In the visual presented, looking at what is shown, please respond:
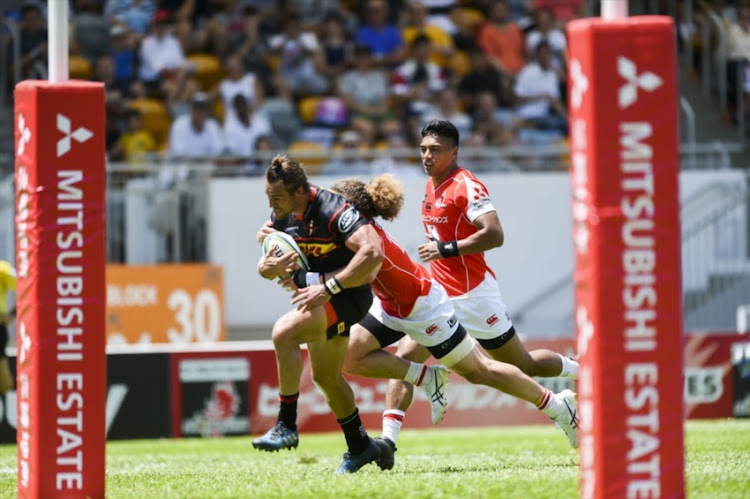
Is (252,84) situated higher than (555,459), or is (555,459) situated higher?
(252,84)

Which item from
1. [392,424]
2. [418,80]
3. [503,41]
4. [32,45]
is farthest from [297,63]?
[392,424]

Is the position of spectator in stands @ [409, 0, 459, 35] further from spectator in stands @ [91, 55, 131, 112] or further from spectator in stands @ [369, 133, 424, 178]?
spectator in stands @ [91, 55, 131, 112]

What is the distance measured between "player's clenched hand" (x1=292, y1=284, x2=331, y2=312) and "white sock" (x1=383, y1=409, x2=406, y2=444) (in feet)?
5.13

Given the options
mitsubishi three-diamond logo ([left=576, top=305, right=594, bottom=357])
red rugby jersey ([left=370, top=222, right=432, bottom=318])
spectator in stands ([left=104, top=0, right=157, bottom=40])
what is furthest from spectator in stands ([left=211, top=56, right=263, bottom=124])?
mitsubishi three-diamond logo ([left=576, top=305, right=594, bottom=357])

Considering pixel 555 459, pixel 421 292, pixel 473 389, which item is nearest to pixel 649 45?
pixel 421 292

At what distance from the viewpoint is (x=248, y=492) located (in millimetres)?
6801

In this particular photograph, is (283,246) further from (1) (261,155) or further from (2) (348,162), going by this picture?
(2) (348,162)

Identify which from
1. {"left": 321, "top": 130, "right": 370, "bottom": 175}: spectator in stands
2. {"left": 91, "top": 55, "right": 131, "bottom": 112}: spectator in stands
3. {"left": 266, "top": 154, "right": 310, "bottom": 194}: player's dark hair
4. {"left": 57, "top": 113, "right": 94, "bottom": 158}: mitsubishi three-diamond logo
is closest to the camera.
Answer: {"left": 57, "top": 113, "right": 94, "bottom": 158}: mitsubishi three-diamond logo

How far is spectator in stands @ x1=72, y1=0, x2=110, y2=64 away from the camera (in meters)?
19.6

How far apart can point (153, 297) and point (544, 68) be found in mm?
7349

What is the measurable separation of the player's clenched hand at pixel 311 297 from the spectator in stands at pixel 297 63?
1210cm

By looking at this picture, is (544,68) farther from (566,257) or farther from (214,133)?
(214,133)

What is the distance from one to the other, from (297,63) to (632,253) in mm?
14983

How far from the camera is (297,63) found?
20.0m
